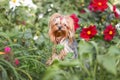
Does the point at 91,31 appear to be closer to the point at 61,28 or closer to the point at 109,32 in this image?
the point at 109,32

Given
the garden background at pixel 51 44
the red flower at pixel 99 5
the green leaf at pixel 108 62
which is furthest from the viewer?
the red flower at pixel 99 5

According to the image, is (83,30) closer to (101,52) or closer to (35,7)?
(35,7)

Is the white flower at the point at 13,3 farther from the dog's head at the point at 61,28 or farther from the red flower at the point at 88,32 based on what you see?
the dog's head at the point at 61,28

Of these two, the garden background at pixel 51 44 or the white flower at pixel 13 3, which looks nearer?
the garden background at pixel 51 44

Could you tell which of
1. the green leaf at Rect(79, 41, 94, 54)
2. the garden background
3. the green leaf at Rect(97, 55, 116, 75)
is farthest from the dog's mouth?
the green leaf at Rect(97, 55, 116, 75)

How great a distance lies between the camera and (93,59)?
12.3ft

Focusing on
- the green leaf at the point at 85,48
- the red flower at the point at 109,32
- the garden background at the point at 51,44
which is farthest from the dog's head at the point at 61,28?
the green leaf at the point at 85,48

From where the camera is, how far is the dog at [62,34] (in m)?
5.41

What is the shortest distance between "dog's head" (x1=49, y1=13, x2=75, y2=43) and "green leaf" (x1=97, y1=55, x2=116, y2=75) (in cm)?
193

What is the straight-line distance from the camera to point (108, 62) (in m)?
3.39

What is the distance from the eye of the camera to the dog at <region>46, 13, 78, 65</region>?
213 inches

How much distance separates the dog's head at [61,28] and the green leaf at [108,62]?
6.34ft

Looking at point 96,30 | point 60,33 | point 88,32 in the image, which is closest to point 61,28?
point 60,33

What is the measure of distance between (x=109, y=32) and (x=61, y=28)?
1570 mm
